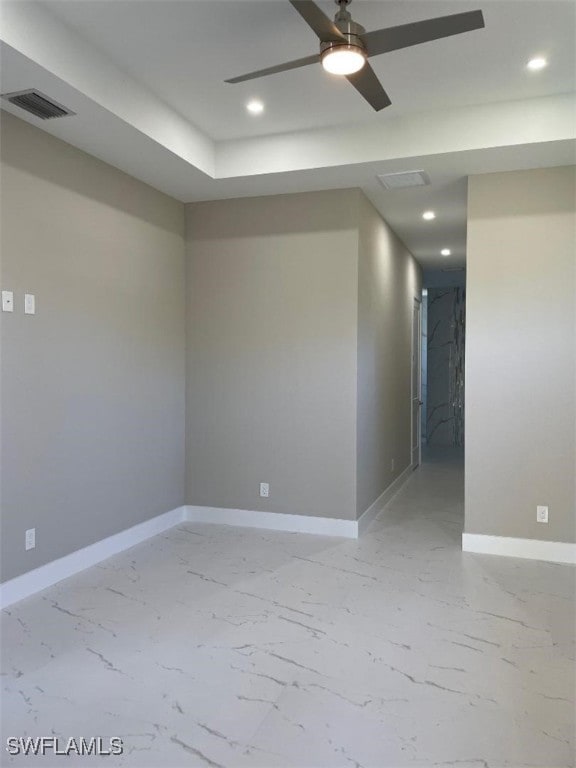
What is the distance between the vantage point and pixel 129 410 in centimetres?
438

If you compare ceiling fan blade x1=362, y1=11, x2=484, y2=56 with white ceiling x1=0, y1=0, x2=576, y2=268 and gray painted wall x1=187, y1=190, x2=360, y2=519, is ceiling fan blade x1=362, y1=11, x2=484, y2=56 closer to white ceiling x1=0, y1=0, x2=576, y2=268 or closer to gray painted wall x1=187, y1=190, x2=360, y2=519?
white ceiling x1=0, y1=0, x2=576, y2=268

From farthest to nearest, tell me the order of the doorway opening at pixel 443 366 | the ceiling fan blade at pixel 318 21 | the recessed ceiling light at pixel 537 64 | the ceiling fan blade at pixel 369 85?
the doorway opening at pixel 443 366 → the recessed ceiling light at pixel 537 64 → the ceiling fan blade at pixel 369 85 → the ceiling fan blade at pixel 318 21

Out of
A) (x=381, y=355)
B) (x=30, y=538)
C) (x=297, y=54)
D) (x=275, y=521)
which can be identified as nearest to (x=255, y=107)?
(x=297, y=54)

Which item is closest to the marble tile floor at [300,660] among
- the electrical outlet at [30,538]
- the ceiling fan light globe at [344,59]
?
the electrical outlet at [30,538]

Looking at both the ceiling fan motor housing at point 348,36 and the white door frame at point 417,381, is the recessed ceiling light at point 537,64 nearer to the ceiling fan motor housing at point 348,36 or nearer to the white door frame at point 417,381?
the ceiling fan motor housing at point 348,36

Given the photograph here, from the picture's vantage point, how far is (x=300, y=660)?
2705 mm

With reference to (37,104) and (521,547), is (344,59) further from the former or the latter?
(521,547)

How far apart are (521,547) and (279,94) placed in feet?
11.1

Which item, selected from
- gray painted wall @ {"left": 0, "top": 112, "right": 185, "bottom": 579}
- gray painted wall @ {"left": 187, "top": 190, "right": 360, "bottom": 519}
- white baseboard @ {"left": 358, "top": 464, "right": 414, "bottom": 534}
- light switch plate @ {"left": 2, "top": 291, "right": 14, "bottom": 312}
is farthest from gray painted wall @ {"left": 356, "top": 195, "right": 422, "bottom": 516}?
light switch plate @ {"left": 2, "top": 291, "right": 14, "bottom": 312}

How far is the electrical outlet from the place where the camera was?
3434 mm

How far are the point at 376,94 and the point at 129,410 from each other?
271 cm

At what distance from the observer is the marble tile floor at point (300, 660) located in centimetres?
212

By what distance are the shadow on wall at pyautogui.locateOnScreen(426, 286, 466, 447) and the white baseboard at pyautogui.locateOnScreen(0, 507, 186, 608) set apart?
6.35 metres

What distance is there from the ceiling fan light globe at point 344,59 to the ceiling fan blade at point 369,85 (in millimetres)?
67
